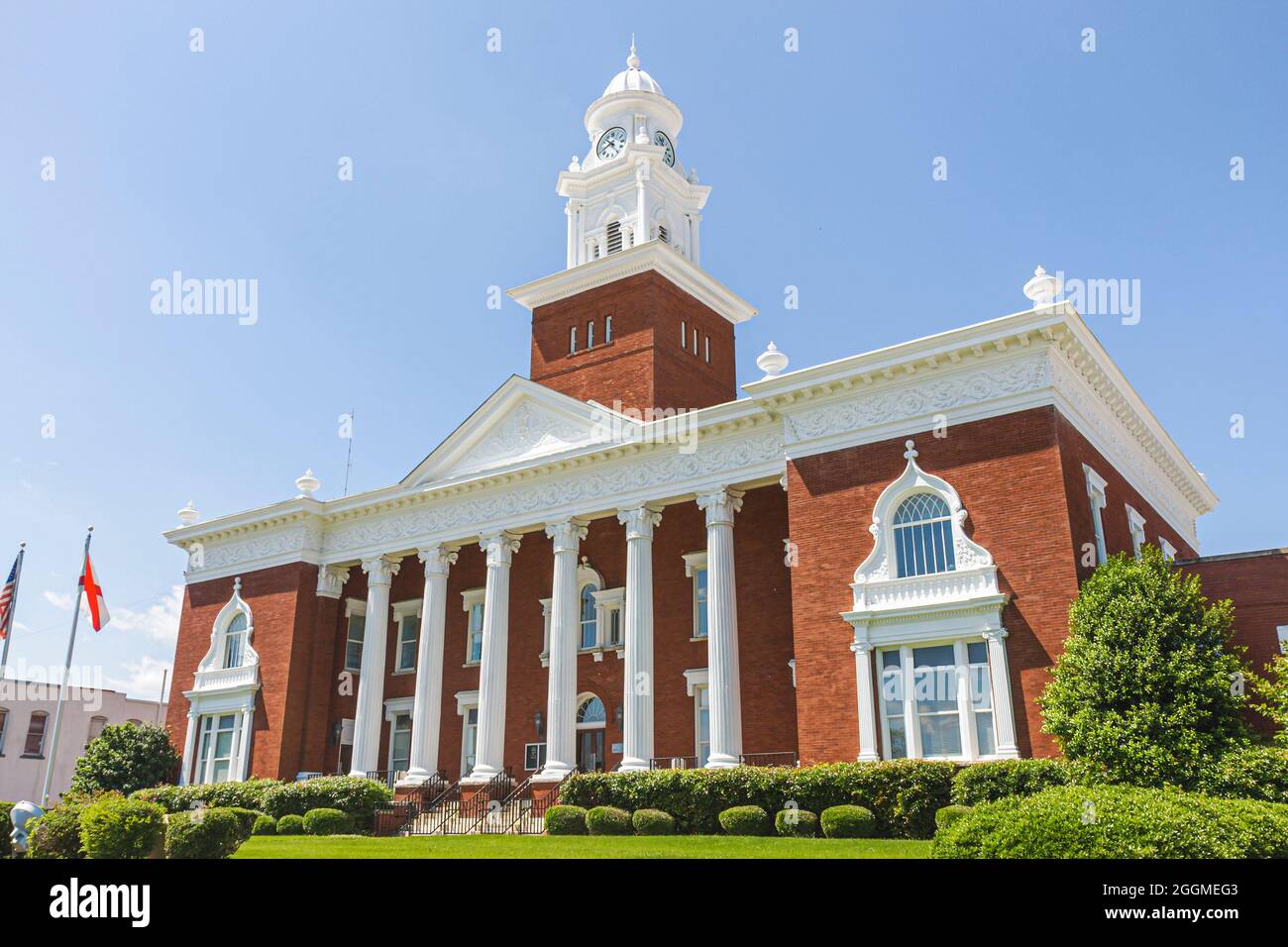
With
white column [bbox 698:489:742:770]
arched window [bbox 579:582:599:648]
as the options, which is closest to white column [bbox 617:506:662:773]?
white column [bbox 698:489:742:770]

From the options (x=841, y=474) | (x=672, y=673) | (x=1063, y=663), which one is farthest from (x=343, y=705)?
(x=1063, y=663)

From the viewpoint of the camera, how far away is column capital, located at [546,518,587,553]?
32375mm

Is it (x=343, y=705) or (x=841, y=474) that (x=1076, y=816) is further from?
(x=343, y=705)

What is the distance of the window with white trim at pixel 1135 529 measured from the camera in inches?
1131

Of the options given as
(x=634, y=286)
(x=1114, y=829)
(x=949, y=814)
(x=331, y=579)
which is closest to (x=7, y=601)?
(x=331, y=579)

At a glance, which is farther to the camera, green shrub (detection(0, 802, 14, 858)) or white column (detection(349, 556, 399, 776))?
white column (detection(349, 556, 399, 776))

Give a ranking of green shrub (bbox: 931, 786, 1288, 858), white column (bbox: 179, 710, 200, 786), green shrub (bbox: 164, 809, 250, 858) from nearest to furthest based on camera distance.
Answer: green shrub (bbox: 931, 786, 1288, 858), green shrub (bbox: 164, 809, 250, 858), white column (bbox: 179, 710, 200, 786)

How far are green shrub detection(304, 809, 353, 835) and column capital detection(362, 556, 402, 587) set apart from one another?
9.65m

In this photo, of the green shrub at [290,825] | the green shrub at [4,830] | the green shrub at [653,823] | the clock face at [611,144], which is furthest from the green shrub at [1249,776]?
the clock face at [611,144]

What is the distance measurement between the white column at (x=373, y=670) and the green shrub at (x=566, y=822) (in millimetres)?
11746

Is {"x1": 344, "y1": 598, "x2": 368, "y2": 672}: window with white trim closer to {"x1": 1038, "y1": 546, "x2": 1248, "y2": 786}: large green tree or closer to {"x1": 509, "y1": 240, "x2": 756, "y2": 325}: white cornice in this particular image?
{"x1": 509, "y1": 240, "x2": 756, "y2": 325}: white cornice

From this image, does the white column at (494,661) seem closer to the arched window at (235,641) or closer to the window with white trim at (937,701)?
the arched window at (235,641)

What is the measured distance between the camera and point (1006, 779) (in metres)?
21.0
